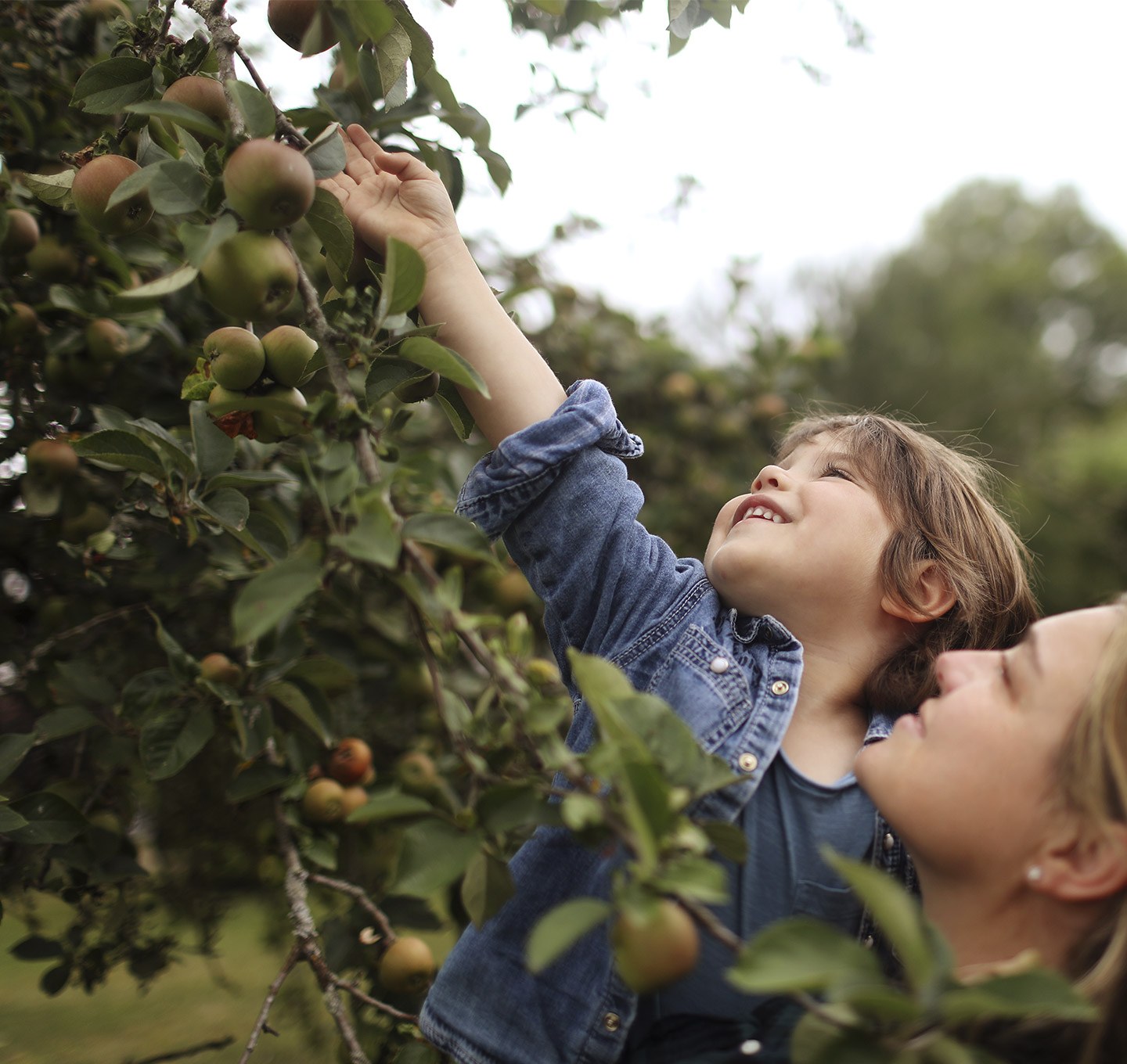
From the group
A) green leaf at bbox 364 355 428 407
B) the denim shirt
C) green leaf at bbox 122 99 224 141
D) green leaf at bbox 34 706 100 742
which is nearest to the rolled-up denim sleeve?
the denim shirt

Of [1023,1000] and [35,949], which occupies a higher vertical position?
[1023,1000]

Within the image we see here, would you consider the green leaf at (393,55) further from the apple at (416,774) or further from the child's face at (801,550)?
the apple at (416,774)

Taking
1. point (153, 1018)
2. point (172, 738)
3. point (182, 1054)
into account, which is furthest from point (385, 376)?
point (153, 1018)

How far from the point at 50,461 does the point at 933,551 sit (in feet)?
3.65

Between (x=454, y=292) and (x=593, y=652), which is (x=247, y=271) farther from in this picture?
(x=593, y=652)

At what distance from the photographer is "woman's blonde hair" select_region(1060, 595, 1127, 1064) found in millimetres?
576

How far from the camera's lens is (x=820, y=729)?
90 centimetres

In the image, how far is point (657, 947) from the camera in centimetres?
49

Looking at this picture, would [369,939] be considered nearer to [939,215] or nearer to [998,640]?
[998,640]

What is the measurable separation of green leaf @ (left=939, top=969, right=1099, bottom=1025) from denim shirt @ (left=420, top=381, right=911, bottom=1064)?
32 cm

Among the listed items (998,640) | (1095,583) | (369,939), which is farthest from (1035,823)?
(1095,583)

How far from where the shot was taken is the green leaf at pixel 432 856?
55cm

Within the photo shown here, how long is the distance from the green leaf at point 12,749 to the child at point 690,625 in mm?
486

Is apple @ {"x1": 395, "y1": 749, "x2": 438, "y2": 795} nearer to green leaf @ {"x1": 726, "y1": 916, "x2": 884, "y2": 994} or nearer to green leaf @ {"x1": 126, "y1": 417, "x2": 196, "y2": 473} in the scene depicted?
green leaf @ {"x1": 126, "y1": 417, "x2": 196, "y2": 473}
